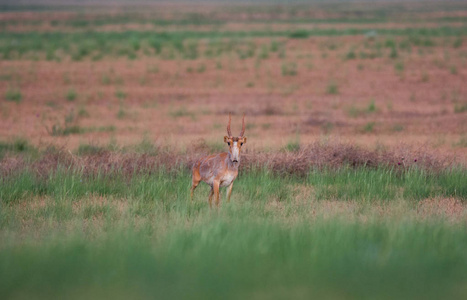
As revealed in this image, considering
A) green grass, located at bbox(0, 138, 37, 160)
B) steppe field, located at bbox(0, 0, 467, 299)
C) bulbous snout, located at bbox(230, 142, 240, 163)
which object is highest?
bulbous snout, located at bbox(230, 142, 240, 163)

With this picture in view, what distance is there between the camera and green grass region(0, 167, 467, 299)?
549cm

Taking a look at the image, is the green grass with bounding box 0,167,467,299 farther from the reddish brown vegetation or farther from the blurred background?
the blurred background

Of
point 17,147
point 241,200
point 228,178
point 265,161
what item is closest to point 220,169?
point 228,178

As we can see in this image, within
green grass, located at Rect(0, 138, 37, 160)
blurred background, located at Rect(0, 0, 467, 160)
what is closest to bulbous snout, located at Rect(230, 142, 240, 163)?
blurred background, located at Rect(0, 0, 467, 160)

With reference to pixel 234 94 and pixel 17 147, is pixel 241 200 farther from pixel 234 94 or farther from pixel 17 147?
pixel 234 94

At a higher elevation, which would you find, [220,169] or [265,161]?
[220,169]

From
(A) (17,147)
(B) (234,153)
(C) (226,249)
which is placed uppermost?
(B) (234,153)

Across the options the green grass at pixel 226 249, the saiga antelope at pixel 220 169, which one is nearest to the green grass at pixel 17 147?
the green grass at pixel 226 249

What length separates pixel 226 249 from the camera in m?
6.22

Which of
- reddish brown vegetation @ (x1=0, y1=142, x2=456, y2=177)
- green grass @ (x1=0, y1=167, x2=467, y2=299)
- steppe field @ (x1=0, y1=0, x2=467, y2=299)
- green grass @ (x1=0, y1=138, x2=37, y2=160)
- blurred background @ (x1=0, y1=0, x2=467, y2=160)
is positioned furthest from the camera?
blurred background @ (x1=0, y1=0, x2=467, y2=160)

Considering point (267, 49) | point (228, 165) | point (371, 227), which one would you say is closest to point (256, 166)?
point (228, 165)

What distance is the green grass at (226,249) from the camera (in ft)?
18.0

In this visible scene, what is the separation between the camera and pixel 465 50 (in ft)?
131

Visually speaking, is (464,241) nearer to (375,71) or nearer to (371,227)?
(371,227)
